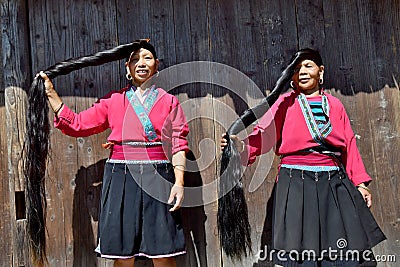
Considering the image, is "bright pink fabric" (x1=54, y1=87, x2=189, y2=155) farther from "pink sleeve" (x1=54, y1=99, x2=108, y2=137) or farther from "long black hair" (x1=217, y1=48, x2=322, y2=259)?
"long black hair" (x1=217, y1=48, x2=322, y2=259)

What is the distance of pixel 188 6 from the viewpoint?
3490 mm

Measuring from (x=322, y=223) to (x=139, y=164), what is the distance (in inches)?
38.9

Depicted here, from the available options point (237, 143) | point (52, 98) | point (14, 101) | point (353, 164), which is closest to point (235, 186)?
point (237, 143)

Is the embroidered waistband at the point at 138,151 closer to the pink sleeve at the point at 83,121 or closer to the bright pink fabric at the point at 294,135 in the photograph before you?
the pink sleeve at the point at 83,121

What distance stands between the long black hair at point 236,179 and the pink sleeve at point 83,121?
2.24 feet

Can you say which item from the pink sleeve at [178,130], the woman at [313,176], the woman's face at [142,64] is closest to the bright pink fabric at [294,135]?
the woman at [313,176]

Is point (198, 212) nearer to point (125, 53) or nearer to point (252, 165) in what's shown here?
point (252, 165)

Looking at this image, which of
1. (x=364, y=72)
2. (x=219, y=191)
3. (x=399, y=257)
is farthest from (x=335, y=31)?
(x=399, y=257)

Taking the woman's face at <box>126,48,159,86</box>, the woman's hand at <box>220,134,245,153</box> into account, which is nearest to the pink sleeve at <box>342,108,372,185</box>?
the woman's hand at <box>220,134,245,153</box>

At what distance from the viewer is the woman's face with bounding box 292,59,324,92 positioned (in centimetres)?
309

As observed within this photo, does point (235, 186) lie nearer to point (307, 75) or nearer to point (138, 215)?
point (138, 215)

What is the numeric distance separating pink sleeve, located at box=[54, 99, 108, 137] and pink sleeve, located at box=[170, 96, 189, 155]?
368 mm

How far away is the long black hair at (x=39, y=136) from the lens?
9.95 feet

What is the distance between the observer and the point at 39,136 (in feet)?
10.0
